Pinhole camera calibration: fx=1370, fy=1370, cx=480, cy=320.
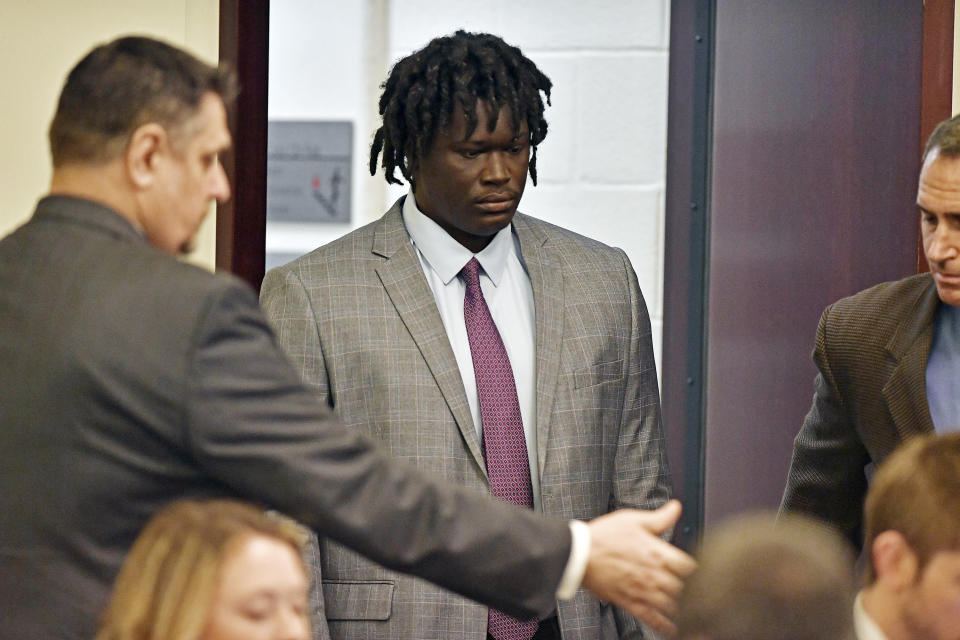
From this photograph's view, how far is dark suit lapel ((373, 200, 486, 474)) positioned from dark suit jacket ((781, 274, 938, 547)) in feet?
1.88

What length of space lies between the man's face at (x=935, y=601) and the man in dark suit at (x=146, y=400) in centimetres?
28

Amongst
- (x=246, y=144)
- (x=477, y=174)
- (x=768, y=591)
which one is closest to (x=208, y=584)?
(x=768, y=591)

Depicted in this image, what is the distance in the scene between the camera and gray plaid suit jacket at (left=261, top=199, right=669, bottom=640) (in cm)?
218

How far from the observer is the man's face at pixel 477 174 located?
7.45 feet

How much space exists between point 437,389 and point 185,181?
0.77 metres

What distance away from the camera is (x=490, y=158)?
2283mm

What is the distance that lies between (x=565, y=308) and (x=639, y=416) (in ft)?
0.75

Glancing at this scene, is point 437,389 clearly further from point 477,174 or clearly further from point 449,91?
point 449,91

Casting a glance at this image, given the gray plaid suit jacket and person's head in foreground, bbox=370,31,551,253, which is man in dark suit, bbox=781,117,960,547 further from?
person's head in foreground, bbox=370,31,551,253

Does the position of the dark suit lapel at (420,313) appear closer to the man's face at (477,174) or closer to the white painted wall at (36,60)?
the man's face at (477,174)

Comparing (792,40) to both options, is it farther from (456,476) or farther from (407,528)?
(407,528)

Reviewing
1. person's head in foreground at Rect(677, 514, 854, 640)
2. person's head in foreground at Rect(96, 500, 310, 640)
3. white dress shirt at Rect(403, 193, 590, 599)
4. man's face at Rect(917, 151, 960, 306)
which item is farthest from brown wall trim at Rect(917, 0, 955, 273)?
person's head in foreground at Rect(96, 500, 310, 640)

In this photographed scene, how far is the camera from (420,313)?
2285 mm

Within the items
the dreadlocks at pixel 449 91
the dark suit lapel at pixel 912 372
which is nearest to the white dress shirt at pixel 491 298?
the dreadlocks at pixel 449 91
